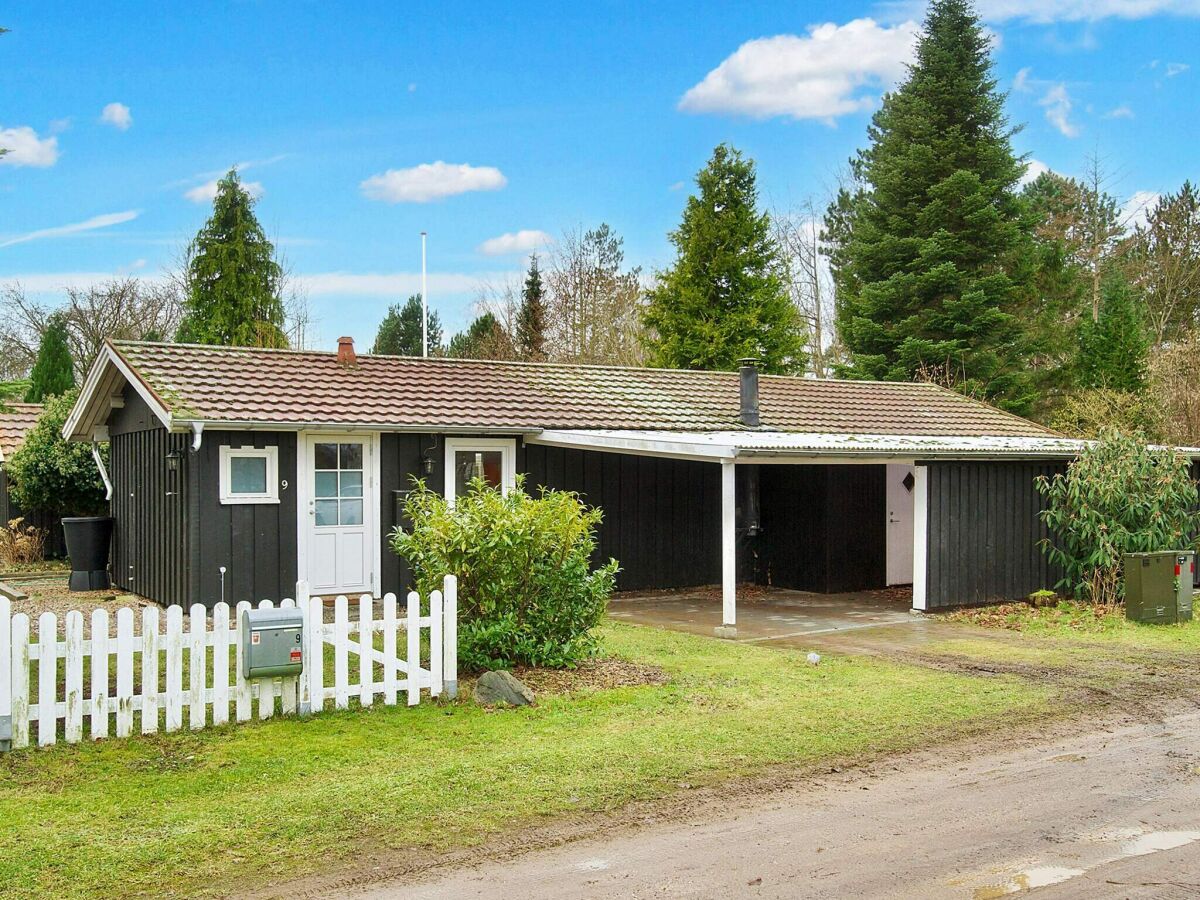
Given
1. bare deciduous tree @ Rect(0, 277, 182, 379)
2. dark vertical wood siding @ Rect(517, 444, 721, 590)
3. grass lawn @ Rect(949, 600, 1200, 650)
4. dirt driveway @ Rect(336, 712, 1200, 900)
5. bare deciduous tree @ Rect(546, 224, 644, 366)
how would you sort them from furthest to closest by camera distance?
bare deciduous tree @ Rect(0, 277, 182, 379)
bare deciduous tree @ Rect(546, 224, 644, 366)
dark vertical wood siding @ Rect(517, 444, 721, 590)
grass lawn @ Rect(949, 600, 1200, 650)
dirt driveway @ Rect(336, 712, 1200, 900)

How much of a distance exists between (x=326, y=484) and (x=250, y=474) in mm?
928

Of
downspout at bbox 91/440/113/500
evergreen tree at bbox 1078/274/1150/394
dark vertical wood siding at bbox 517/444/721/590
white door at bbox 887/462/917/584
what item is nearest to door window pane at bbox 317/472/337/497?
dark vertical wood siding at bbox 517/444/721/590

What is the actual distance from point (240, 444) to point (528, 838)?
8.58m

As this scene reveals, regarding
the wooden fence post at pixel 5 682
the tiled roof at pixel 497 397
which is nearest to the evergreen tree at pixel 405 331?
the tiled roof at pixel 497 397

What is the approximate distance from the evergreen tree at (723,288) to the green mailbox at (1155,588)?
61.1 ft

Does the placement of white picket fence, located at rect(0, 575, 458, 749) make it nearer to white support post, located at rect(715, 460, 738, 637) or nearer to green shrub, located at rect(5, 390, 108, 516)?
white support post, located at rect(715, 460, 738, 637)

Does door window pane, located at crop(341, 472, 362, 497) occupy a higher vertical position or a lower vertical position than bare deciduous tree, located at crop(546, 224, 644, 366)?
lower

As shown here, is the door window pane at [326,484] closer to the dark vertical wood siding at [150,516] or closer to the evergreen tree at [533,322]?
the dark vertical wood siding at [150,516]

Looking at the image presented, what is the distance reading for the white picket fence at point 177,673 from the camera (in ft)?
20.8

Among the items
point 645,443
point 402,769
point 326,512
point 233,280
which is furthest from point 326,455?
point 233,280

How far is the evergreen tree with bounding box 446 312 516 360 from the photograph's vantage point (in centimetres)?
3738

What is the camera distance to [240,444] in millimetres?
12469

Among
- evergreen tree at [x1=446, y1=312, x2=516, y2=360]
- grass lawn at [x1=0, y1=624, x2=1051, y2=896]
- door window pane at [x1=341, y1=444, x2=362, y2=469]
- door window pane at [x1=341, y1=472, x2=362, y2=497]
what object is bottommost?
grass lawn at [x1=0, y1=624, x2=1051, y2=896]

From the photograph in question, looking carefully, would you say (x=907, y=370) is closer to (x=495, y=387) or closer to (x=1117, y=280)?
(x=1117, y=280)
